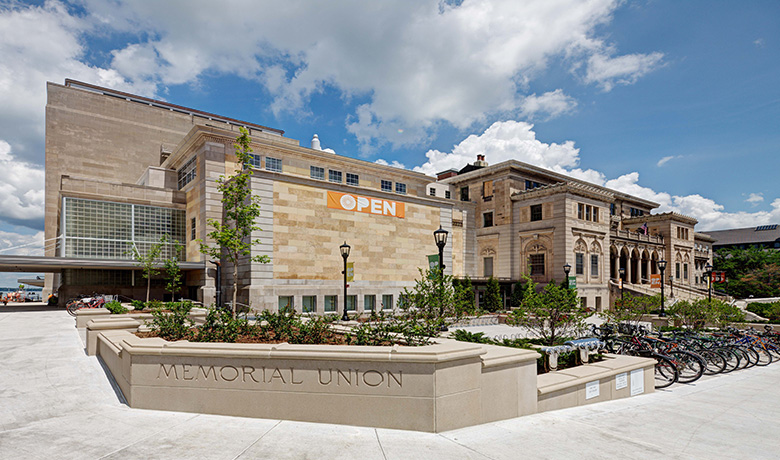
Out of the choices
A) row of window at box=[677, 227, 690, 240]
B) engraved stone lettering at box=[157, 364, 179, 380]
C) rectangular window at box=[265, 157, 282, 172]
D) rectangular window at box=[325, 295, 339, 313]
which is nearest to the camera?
engraved stone lettering at box=[157, 364, 179, 380]

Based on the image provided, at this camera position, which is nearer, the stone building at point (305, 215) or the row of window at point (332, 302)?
the row of window at point (332, 302)

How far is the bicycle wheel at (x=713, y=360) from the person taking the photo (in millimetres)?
13961

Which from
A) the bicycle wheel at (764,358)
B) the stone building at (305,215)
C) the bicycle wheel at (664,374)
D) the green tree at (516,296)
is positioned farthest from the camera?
the green tree at (516,296)

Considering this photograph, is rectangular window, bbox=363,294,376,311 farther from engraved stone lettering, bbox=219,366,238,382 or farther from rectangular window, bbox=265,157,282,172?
engraved stone lettering, bbox=219,366,238,382

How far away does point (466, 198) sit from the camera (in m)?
58.3

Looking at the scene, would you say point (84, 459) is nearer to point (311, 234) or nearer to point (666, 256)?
point (311, 234)

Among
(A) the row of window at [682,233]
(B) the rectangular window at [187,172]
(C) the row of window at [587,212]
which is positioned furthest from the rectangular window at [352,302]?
(A) the row of window at [682,233]

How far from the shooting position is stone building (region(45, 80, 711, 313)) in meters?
31.4

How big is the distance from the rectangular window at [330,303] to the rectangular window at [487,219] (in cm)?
2921

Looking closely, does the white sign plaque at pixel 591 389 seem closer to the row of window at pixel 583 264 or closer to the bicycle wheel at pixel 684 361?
the bicycle wheel at pixel 684 361

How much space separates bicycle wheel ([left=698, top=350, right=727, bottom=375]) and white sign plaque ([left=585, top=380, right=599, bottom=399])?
7.35m

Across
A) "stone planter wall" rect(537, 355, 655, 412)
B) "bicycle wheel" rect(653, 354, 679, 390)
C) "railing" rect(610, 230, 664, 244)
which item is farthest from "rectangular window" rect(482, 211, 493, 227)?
"stone planter wall" rect(537, 355, 655, 412)

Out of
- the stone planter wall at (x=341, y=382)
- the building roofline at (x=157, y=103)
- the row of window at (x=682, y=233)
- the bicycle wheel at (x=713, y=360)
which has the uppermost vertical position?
the building roofline at (x=157, y=103)

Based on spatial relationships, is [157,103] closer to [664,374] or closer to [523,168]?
[523,168]
